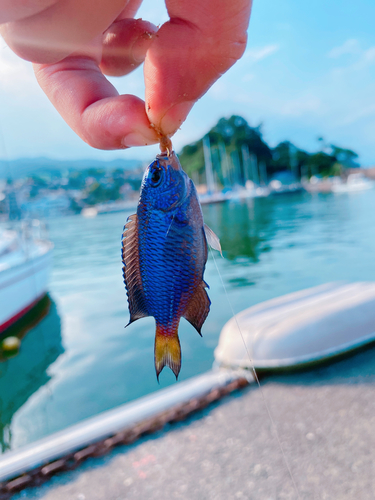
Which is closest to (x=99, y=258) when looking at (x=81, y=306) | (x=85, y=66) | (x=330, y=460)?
(x=81, y=306)

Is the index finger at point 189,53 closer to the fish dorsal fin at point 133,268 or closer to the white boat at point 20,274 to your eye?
the fish dorsal fin at point 133,268

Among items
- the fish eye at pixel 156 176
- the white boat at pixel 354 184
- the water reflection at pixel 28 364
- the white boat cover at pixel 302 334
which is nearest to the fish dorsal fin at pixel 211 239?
the fish eye at pixel 156 176

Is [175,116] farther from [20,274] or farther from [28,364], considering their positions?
[28,364]

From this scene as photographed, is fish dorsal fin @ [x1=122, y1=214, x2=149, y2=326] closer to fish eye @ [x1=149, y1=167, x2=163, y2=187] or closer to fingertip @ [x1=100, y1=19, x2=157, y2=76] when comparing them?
fish eye @ [x1=149, y1=167, x2=163, y2=187]

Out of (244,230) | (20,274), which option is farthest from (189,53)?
(244,230)

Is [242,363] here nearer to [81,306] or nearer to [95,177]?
[95,177]
